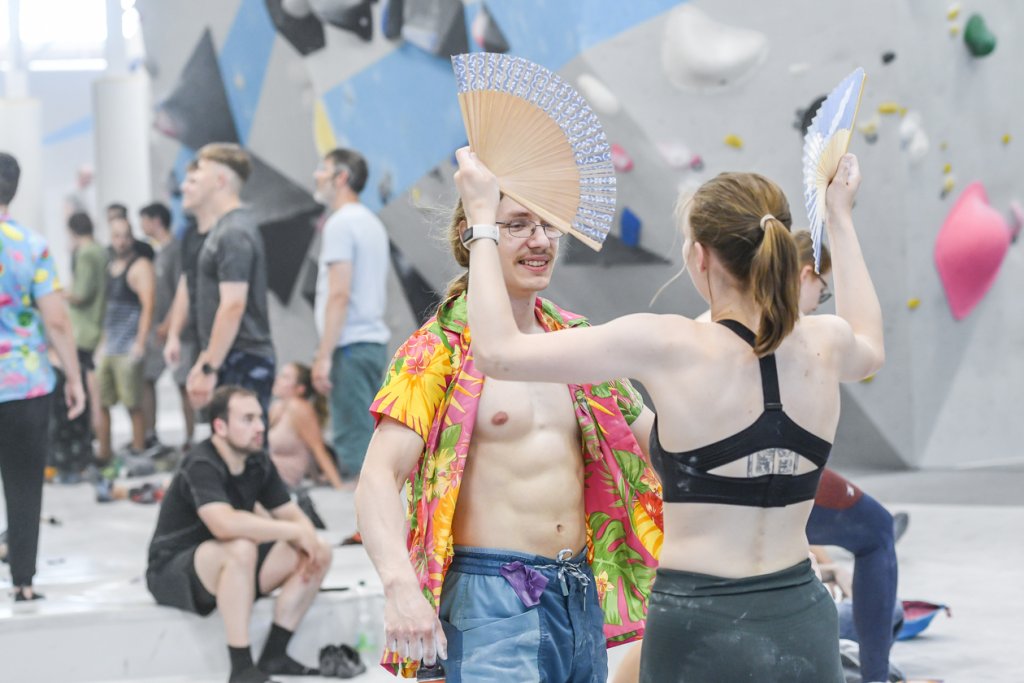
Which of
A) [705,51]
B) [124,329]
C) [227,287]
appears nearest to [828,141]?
[227,287]

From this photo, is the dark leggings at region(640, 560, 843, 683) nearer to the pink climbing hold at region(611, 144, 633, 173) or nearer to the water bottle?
the water bottle

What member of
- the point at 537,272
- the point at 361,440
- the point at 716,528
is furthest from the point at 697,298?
the point at 716,528

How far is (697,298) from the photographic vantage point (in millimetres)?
7336

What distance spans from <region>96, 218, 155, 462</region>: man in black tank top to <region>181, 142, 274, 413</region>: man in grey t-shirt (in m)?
2.81

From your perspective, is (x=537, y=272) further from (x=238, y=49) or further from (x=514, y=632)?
(x=238, y=49)

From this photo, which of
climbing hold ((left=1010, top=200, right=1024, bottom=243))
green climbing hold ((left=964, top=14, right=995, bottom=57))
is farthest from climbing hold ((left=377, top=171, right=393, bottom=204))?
climbing hold ((left=1010, top=200, right=1024, bottom=243))

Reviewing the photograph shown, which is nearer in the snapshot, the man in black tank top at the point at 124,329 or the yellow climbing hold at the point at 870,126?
the yellow climbing hold at the point at 870,126

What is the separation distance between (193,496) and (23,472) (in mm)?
703

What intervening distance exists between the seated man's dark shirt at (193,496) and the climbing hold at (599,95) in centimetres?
315

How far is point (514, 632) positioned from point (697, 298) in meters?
4.96

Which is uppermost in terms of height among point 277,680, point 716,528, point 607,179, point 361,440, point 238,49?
point 238,49

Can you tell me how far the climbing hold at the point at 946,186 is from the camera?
7277 millimetres

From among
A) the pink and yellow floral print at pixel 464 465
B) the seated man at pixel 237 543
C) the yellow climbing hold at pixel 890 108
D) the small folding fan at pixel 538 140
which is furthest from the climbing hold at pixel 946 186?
the small folding fan at pixel 538 140

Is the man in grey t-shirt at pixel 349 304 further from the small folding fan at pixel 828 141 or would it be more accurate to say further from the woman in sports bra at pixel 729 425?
the woman in sports bra at pixel 729 425
